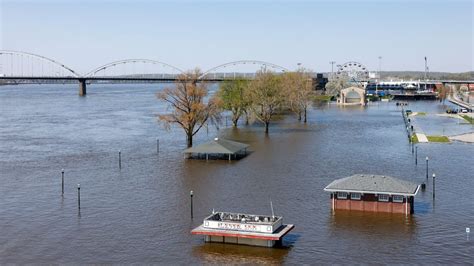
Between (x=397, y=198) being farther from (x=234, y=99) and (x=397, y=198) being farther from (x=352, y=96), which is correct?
(x=352, y=96)

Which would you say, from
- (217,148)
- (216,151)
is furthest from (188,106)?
(216,151)

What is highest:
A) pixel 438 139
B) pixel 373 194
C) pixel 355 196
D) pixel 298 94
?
pixel 298 94

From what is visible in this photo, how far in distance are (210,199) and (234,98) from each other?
152ft

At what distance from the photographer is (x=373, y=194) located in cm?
3759

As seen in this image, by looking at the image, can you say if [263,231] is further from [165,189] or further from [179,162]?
[179,162]

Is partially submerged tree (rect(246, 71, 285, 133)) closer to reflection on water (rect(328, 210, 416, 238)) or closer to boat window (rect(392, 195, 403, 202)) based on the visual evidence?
reflection on water (rect(328, 210, 416, 238))

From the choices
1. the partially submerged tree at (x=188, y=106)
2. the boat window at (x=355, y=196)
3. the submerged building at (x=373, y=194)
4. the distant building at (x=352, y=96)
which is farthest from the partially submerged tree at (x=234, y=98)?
the distant building at (x=352, y=96)

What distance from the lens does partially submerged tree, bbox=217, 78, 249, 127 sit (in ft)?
288

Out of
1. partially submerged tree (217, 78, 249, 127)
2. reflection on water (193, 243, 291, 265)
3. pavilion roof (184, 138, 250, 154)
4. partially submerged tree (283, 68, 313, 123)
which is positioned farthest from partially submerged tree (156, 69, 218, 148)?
partially submerged tree (283, 68, 313, 123)

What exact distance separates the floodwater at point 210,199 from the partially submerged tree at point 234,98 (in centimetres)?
931

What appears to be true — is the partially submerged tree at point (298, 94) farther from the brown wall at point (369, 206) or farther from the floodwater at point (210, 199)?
the brown wall at point (369, 206)

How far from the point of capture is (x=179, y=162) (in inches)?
2267

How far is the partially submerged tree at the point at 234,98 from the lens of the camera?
8781cm

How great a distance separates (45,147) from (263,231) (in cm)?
4410
